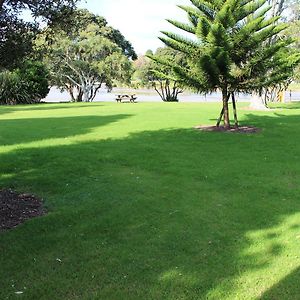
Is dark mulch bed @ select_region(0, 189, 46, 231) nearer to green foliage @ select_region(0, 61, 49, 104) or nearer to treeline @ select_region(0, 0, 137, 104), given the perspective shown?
treeline @ select_region(0, 0, 137, 104)

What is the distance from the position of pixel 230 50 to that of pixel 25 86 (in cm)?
2483

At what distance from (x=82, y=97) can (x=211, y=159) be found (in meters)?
35.5

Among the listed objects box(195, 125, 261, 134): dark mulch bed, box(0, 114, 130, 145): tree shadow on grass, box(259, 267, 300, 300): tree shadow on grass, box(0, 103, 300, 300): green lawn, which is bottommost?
box(259, 267, 300, 300): tree shadow on grass

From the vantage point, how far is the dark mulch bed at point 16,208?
226 inches

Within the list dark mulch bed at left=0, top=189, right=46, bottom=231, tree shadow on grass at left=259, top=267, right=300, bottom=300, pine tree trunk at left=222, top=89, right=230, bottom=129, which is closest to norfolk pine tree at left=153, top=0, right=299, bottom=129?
pine tree trunk at left=222, top=89, right=230, bottom=129

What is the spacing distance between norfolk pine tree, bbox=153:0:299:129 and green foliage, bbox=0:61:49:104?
20.5m

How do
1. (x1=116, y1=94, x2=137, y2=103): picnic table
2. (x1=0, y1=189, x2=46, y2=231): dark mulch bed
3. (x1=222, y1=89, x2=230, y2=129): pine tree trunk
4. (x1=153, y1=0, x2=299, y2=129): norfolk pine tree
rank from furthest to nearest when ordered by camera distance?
(x1=116, y1=94, x2=137, y2=103): picnic table, (x1=222, y1=89, x2=230, y2=129): pine tree trunk, (x1=153, y1=0, x2=299, y2=129): norfolk pine tree, (x1=0, y1=189, x2=46, y2=231): dark mulch bed

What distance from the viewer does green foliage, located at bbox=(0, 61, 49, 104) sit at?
33750 millimetres

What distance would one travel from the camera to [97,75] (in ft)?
135

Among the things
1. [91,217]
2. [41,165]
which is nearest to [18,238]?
[91,217]

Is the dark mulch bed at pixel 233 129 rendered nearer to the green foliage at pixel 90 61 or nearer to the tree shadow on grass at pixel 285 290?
the tree shadow on grass at pixel 285 290

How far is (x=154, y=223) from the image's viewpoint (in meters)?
5.62

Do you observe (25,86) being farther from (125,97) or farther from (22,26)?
(22,26)

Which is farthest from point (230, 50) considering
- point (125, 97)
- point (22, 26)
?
point (125, 97)
